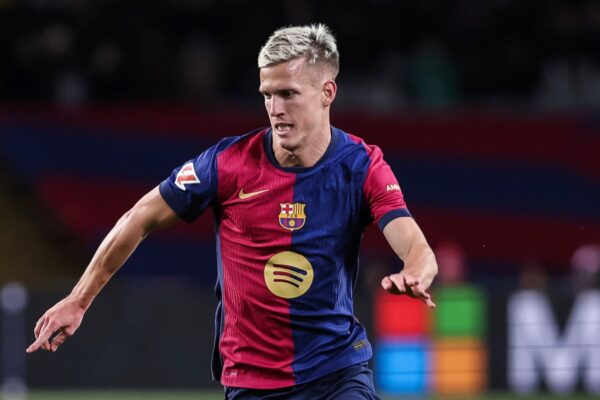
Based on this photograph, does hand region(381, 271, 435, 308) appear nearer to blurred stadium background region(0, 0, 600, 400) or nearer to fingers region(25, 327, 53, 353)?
fingers region(25, 327, 53, 353)

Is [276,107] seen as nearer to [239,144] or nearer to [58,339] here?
[239,144]

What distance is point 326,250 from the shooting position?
219 inches

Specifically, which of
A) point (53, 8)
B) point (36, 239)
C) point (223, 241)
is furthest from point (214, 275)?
point (223, 241)

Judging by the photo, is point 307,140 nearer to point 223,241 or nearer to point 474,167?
point 223,241

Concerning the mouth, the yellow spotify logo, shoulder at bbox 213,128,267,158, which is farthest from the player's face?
the yellow spotify logo

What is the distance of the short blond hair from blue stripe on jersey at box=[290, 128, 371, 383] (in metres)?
0.39

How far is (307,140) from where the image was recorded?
5.58m

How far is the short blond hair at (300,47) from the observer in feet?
18.0

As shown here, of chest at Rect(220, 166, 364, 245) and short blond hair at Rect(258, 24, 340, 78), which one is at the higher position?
short blond hair at Rect(258, 24, 340, 78)

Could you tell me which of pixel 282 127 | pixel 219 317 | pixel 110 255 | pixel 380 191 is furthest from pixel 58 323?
pixel 380 191

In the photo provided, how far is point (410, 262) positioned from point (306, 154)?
68 cm

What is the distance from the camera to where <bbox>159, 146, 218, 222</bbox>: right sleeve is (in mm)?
5617

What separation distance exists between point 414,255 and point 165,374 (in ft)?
29.9

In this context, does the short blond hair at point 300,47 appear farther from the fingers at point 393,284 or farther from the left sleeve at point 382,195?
the fingers at point 393,284
